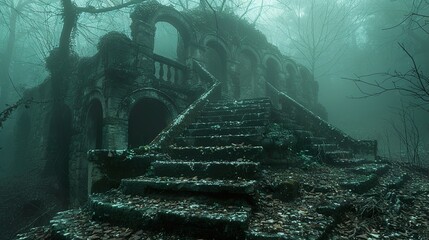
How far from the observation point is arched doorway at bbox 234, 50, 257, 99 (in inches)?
626

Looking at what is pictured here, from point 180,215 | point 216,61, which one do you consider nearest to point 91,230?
point 180,215

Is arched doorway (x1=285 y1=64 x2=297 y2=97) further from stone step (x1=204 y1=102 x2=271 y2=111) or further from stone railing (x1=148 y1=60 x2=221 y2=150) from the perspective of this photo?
stone step (x1=204 y1=102 x2=271 y2=111)

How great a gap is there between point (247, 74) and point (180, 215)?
13880 mm

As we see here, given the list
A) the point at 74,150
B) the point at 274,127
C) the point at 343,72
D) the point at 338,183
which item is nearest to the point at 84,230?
the point at 338,183

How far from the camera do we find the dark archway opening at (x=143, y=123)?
11.3 metres

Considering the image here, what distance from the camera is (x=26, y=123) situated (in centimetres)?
1747

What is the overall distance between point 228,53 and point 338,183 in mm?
10625

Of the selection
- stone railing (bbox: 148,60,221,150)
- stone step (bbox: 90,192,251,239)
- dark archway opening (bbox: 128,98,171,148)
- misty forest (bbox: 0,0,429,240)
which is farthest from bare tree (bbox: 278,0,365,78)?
stone step (bbox: 90,192,251,239)

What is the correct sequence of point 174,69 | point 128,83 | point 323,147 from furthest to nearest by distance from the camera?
point 174,69, point 128,83, point 323,147

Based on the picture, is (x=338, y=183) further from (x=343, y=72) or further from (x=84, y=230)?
(x=343, y=72)

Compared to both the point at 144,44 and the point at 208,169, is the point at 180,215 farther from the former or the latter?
the point at 144,44

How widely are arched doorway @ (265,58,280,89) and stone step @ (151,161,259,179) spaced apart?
1413cm

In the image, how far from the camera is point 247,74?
53.0 feet

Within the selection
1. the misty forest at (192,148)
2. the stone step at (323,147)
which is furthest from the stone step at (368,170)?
the stone step at (323,147)
